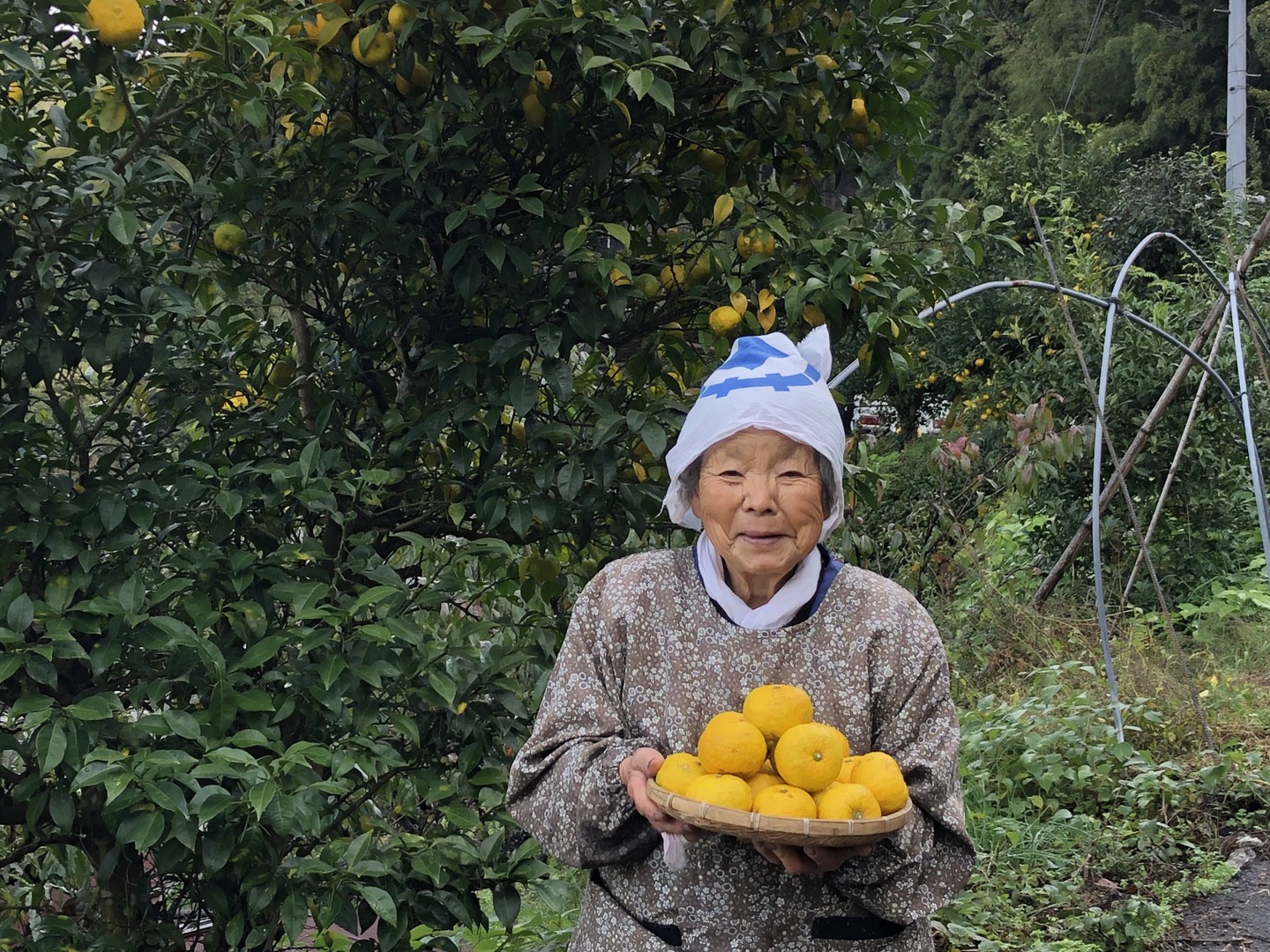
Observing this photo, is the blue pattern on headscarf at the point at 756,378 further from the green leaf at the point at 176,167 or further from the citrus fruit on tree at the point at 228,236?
the citrus fruit on tree at the point at 228,236

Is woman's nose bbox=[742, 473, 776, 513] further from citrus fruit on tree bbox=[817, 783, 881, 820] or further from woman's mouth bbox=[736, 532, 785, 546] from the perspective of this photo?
citrus fruit on tree bbox=[817, 783, 881, 820]

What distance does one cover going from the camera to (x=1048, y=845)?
12.1 feet

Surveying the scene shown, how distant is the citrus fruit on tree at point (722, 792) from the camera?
135cm

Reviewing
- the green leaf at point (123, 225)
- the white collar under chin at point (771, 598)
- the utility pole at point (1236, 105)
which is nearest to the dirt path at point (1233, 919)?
the white collar under chin at point (771, 598)

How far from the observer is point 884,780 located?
1399mm

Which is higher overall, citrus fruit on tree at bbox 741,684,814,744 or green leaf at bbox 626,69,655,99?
green leaf at bbox 626,69,655,99

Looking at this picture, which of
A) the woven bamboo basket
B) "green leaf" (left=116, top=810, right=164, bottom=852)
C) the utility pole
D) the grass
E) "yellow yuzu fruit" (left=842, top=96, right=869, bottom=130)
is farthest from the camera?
the utility pole

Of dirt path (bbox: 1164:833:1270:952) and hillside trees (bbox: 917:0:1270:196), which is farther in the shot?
hillside trees (bbox: 917:0:1270:196)

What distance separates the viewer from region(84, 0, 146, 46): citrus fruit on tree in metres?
1.66

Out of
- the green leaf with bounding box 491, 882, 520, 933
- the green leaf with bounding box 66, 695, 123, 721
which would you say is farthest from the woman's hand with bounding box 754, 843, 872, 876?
the green leaf with bounding box 66, 695, 123, 721

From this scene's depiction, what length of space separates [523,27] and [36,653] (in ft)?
3.71

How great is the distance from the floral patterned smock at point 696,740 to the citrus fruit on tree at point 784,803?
161 mm

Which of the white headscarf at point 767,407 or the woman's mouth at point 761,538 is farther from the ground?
the white headscarf at point 767,407

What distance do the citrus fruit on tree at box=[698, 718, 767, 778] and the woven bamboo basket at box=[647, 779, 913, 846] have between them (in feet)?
0.28
